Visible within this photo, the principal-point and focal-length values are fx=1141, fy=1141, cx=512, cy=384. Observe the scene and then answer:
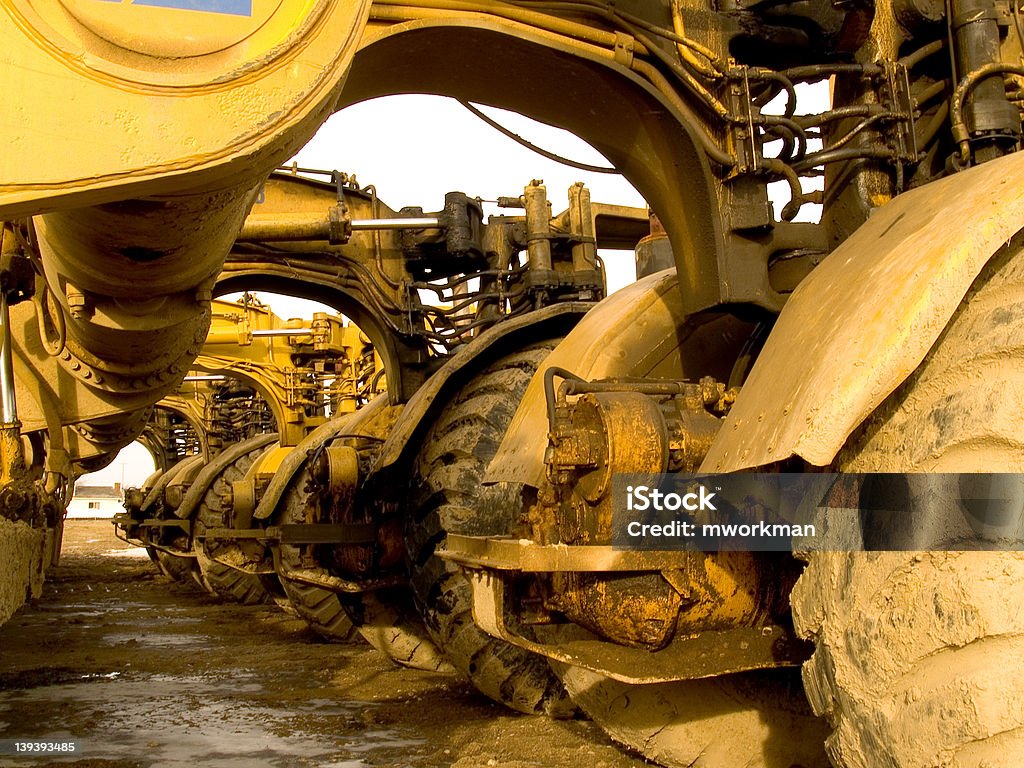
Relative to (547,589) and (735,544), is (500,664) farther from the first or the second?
(735,544)

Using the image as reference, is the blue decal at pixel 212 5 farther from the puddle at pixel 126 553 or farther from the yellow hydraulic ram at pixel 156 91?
the puddle at pixel 126 553

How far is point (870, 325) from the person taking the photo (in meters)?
2.00

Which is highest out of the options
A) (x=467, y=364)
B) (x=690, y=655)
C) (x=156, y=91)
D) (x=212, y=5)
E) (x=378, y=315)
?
(x=378, y=315)

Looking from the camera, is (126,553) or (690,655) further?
(126,553)

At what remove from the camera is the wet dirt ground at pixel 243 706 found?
13.8ft

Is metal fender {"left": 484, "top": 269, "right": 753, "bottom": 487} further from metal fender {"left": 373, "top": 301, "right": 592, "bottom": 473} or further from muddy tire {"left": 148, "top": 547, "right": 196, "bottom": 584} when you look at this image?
muddy tire {"left": 148, "top": 547, "right": 196, "bottom": 584}

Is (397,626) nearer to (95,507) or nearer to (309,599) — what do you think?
(309,599)

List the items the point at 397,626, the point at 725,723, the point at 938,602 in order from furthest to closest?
the point at 397,626 < the point at 725,723 < the point at 938,602

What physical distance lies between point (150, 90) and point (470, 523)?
10.2 ft

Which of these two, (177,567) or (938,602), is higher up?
(938,602)

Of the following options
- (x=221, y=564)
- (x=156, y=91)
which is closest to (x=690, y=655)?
(x=156, y=91)

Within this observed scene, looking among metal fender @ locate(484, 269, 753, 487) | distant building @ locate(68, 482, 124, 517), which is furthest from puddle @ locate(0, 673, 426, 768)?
distant building @ locate(68, 482, 124, 517)

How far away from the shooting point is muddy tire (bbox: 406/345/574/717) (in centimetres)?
452

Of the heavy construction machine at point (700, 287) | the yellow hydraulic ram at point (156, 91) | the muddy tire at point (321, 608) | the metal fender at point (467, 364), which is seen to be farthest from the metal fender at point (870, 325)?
the muddy tire at point (321, 608)
